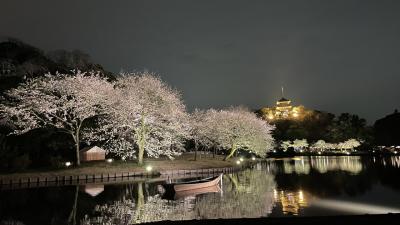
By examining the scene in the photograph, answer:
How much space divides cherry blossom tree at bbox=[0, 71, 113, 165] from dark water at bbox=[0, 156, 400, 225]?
12185mm

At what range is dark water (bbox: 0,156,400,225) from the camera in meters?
23.5

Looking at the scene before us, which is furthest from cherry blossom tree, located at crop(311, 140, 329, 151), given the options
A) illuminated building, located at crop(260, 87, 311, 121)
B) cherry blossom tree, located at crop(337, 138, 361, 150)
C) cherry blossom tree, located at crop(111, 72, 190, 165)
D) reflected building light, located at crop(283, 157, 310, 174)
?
cherry blossom tree, located at crop(111, 72, 190, 165)

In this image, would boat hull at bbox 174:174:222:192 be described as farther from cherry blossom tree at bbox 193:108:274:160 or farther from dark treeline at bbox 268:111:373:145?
dark treeline at bbox 268:111:373:145

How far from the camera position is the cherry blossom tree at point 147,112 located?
5114cm

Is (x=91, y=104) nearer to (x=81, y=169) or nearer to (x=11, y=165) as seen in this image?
(x=81, y=169)

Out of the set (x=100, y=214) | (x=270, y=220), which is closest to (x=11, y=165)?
(x=100, y=214)

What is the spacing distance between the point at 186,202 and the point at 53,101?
27.5m

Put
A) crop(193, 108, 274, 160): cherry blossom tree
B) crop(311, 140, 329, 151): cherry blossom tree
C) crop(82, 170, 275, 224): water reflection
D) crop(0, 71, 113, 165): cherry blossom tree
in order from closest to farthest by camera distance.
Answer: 1. crop(82, 170, 275, 224): water reflection
2. crop(0, 71, 113, 165): cherry blossom tree
3. crop(193, 108, 274, 160): cherry blossom tree
4. crop(311, 140, 329, 151): cherry blossom tree

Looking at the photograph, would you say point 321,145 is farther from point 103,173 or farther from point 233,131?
point 103,173

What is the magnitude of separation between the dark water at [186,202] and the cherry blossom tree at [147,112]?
12.7 meters

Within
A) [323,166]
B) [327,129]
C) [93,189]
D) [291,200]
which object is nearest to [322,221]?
[291,200]

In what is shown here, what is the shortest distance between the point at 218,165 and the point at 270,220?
161 ft

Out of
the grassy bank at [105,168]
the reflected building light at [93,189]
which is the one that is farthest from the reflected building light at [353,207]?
the grassy bank at [105,168]

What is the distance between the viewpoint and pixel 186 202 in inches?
1133
